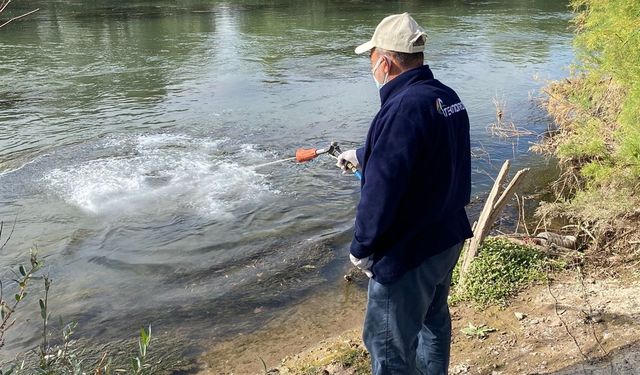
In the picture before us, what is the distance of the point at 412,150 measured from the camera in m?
2.64

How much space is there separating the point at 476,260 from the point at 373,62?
10.2 ft

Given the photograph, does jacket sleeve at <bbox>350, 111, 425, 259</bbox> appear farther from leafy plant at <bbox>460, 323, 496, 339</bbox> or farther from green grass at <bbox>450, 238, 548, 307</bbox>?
green grass at <bbox>450, 238, 548, 307</bbox>

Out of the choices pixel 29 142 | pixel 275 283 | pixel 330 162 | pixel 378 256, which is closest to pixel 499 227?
pixel 275 283

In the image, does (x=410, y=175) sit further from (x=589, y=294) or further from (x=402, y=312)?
(x=589, y=294)

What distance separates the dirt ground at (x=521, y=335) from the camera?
4.17m

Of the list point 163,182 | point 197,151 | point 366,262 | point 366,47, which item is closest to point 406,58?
point 366,47

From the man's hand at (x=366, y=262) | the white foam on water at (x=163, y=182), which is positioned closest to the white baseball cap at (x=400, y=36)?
the man's hand at (x=366, y=262)

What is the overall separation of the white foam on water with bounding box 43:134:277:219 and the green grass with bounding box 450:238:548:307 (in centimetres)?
413

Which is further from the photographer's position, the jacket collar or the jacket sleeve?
the jacket collar

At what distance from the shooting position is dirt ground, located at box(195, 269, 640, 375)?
4.17 metres

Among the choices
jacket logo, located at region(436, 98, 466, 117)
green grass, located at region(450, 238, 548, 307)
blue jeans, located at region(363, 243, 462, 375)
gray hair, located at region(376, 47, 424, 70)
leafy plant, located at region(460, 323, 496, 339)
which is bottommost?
leafy plant, located at region(460, 323, 496, 339)

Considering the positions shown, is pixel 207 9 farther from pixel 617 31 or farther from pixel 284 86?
pixel 617 31

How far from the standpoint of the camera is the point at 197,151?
442 inches


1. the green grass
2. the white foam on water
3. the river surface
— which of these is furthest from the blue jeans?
the white foam on water
